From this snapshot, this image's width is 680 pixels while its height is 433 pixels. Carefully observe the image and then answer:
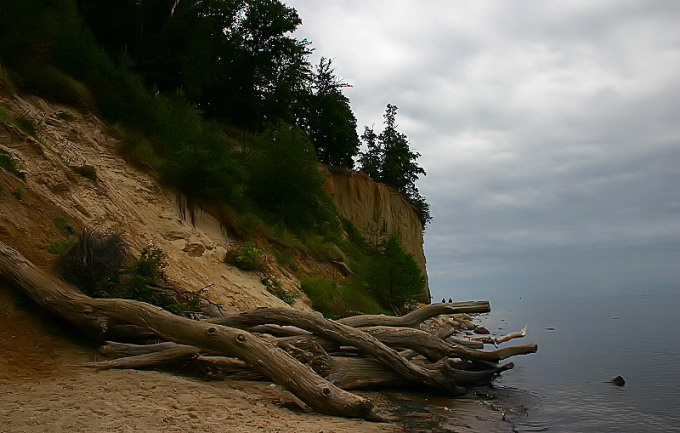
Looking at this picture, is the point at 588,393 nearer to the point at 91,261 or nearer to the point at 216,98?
the point at 91,261

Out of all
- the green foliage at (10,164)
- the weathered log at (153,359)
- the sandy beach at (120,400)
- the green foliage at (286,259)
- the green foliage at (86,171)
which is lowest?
the sandy beach at (120,400)

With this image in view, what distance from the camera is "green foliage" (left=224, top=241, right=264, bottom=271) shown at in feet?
47.3

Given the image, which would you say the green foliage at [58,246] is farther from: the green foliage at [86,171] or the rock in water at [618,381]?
the rock in water at [618,381]

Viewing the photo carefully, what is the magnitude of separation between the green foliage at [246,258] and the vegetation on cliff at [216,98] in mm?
1785

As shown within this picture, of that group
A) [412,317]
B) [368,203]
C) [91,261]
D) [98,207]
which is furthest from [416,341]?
[368,203]

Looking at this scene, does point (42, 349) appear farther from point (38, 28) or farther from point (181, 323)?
point (38, 28)

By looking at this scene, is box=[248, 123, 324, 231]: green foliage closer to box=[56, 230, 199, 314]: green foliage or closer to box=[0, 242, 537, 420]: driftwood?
box=[56, 230, 199, 314]: green foliage

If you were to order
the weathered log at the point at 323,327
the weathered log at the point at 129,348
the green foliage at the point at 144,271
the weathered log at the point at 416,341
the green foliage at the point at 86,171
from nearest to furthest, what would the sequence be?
1. the weathered log at the point at 129,348
2. the weathered log at the point at 323,327
3. the green foliage at the point at 144,271
4. the weathered log at the point at 416,341
5. the green foliage at the point at 86,171

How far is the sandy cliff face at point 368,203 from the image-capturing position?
36469 millimetres

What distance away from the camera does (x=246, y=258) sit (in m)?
14.5

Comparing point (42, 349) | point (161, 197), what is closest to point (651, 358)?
point (161, 197)

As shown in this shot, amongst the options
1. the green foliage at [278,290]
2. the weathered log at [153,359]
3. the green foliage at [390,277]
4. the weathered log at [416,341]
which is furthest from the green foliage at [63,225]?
the green foliage at [390,277]

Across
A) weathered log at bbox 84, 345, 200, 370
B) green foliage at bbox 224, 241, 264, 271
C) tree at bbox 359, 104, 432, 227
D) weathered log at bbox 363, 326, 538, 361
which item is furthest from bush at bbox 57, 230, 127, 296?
tree at bbox 359, 104, 432, 227

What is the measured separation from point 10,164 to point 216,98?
22.0m
